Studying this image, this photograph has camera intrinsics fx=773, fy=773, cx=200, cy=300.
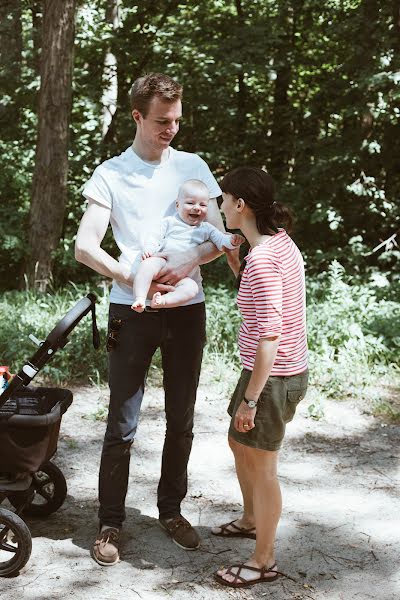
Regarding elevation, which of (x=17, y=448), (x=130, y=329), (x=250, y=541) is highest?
(x=130, y=329)

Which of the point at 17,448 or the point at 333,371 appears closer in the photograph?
the point at 17,448

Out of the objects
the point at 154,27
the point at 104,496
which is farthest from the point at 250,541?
the point at 154,27

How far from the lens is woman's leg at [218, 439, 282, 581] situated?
336cm

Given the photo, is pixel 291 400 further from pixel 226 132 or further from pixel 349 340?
pixel 226 132

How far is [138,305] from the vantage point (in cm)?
331

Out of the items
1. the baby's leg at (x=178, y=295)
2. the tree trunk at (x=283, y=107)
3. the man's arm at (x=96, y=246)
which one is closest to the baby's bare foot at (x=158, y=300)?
the baby's leg at (x=178, y=295)

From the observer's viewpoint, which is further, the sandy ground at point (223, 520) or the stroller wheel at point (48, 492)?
the stroller wheel at point (48, 492)

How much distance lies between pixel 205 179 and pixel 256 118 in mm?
10752

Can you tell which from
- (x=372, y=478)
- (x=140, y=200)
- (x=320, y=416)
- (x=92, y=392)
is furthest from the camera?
(x=92, y=392)

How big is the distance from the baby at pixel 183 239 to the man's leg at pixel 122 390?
174mm

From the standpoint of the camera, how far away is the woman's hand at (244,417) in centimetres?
323

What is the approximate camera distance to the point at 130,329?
140 inches

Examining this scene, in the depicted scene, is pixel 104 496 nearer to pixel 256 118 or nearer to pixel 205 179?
pixel 205 179

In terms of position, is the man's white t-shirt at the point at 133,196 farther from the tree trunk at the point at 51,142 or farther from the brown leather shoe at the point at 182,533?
the tree trunk at the point at 51,142
